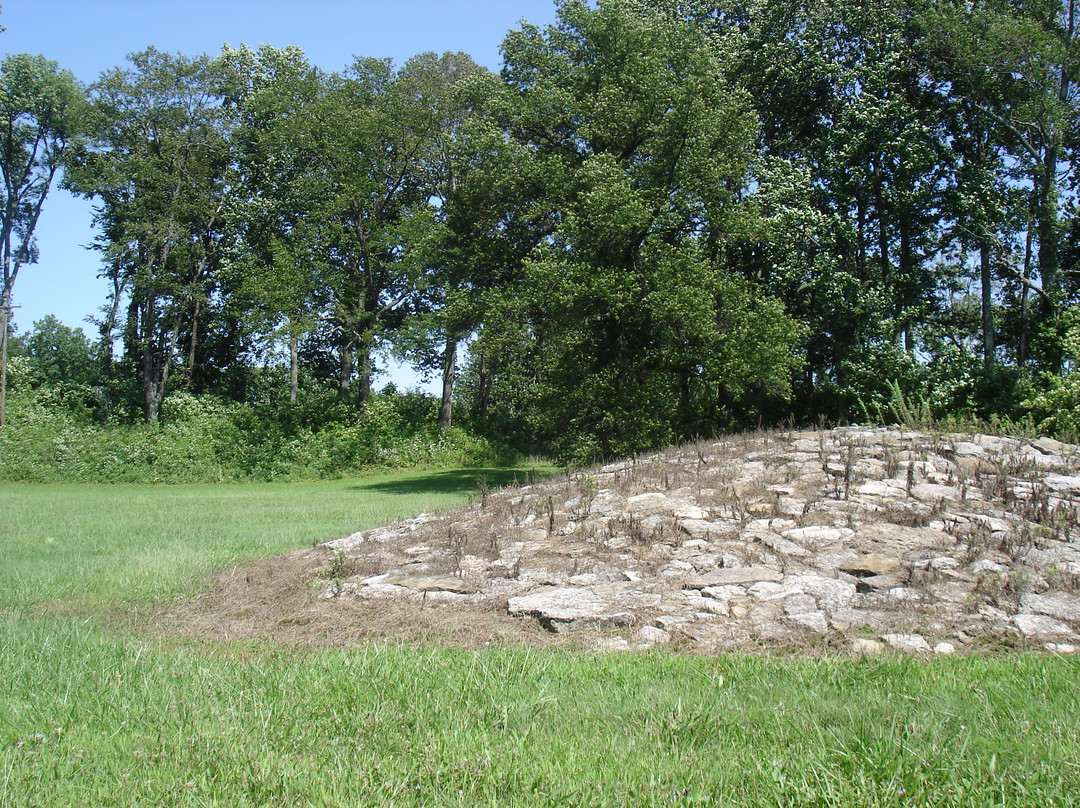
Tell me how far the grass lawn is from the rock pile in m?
0.77

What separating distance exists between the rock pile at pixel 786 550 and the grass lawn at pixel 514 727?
0.77 m

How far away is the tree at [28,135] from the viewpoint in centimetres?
3656

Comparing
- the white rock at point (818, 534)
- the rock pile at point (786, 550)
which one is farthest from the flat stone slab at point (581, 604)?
the white rock at point (818, 534)

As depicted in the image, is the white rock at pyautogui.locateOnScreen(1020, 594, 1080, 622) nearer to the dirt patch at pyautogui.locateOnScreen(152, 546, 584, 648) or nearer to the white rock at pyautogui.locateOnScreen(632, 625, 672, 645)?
the white rock at pyautogui.locateOnScreen(632, 625, 672, 645)

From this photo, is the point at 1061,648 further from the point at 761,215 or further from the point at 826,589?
the point at 761,215

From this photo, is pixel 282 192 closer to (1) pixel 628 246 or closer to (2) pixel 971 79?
(1) pixel 628 246

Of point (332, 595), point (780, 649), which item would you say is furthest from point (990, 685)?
point (332, 595)

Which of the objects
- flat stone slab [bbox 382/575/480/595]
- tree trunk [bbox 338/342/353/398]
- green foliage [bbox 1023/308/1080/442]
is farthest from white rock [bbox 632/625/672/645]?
tree trunk [bbox 338/342/353/398]

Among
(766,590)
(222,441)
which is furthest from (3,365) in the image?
(766,590)

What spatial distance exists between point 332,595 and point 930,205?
20303mm

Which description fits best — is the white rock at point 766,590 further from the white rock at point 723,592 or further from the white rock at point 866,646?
the white rock at point 866,646

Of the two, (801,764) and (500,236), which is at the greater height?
(500,236)

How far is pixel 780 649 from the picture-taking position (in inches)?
198

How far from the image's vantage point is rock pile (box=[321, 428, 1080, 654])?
5.52 metres
